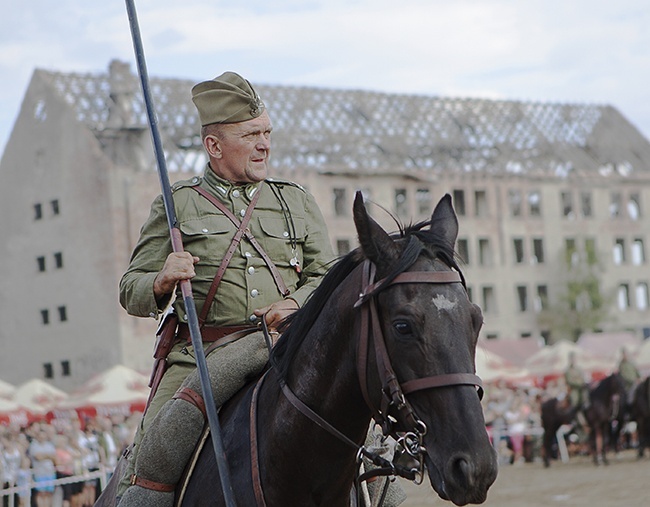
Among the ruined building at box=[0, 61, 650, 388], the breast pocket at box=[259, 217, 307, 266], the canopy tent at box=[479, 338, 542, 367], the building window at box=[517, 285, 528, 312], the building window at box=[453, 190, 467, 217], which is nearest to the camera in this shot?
the breast pocket at box=[259, 217, 307, 266]

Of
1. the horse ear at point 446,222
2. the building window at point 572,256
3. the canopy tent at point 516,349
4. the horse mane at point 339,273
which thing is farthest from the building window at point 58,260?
the horse ear at point 446,222

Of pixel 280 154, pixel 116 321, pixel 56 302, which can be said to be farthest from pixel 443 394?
pixel 280 154

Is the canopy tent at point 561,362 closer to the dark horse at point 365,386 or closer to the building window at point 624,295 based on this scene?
the dark horse at point 365,386

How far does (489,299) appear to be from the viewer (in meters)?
74.6

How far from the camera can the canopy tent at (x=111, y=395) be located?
2992 cm

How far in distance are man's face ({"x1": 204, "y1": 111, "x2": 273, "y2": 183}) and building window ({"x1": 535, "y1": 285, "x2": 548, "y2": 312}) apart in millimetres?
72010

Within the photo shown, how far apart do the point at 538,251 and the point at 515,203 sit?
377 centimetres

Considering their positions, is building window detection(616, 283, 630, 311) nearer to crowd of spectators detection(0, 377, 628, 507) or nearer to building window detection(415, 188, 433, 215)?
building window detection(415, 188, 433, 215)

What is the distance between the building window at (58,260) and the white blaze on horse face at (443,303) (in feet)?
192

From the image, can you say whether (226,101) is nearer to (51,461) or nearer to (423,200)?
(51,461)

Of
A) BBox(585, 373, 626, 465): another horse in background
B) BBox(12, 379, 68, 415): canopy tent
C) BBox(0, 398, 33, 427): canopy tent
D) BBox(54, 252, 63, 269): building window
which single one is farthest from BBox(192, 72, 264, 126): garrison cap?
BBox(54, 252, 63, 269): building window

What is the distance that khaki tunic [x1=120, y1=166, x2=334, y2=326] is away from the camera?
4973mm

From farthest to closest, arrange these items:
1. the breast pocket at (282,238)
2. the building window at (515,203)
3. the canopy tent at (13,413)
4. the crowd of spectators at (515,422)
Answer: the building window at (515,203) < the crowd of spectators at (515,422) < the canopy tent at (13,413) < the breast pocket at (282,238)

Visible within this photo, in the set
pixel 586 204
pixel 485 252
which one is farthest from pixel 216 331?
pixel 586 204
